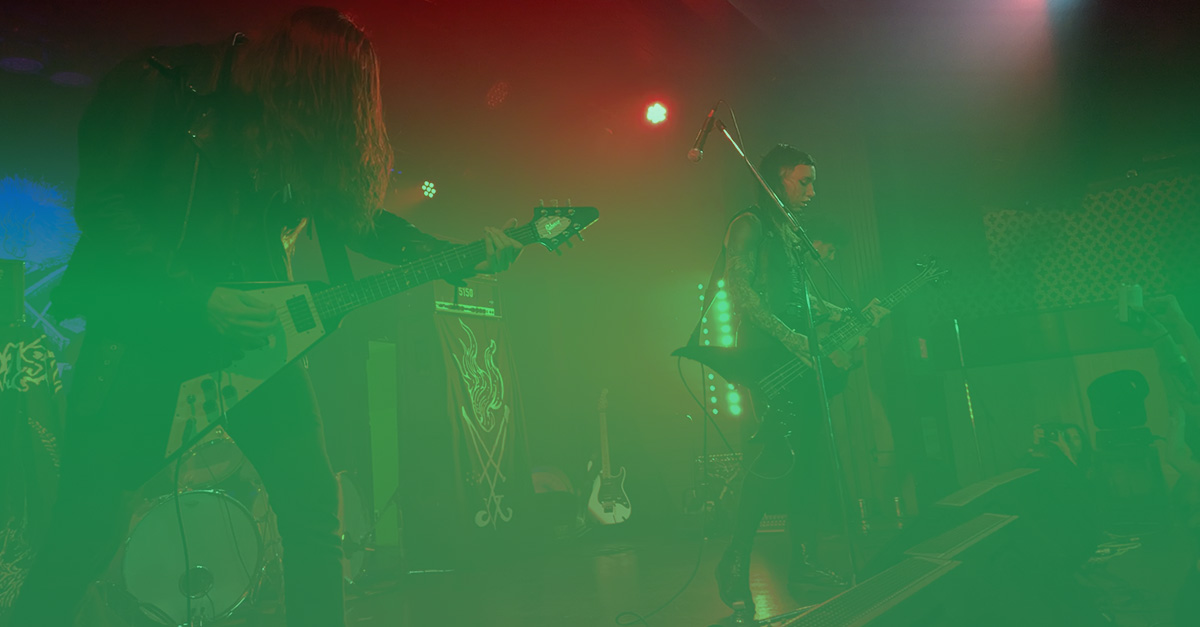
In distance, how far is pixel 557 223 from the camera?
221 cm

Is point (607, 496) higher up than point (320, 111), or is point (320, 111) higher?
point (320, 111)

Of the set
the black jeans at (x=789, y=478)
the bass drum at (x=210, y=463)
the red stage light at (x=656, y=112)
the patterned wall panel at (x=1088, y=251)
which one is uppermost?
the red stage light at (x=656, y=112)

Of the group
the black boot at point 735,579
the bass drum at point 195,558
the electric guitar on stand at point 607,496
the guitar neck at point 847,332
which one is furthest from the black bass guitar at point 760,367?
the electric guitar on stand at point 607,496

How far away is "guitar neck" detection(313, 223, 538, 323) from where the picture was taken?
5.87ft

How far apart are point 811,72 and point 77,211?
16.2 ft

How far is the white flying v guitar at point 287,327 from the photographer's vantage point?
1521 mm

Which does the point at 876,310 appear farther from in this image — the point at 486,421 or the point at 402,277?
the point at 486,421

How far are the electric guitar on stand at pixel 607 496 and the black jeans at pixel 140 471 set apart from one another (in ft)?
10.4

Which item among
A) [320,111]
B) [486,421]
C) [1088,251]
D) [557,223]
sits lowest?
[486,421]

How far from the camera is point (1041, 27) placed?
5309 millimetres

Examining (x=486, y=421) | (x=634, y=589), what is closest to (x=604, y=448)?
(x=486, y=421)

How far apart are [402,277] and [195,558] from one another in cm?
132

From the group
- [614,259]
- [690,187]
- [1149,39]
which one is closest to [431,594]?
[614,259]

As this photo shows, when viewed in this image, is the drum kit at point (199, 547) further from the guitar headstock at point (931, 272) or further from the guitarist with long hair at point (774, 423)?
the guitar headstock at point (931, 272)
